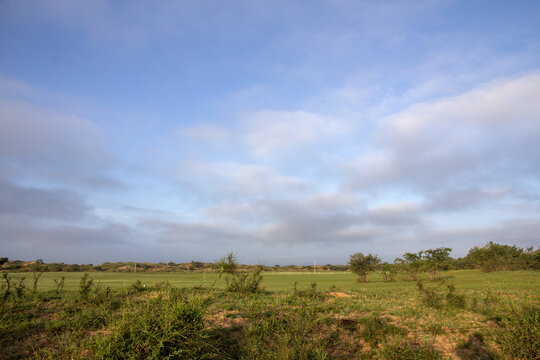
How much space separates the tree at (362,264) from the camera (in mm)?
37000

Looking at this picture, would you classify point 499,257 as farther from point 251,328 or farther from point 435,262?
point 251,328

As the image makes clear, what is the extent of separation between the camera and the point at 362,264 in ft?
122

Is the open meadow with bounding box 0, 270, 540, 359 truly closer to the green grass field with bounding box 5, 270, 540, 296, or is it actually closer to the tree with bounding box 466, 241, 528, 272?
the green grass field with bounding box 5, 270, 540, 296

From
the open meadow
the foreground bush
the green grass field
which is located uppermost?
the foreground bush

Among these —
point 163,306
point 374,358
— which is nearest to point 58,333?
point 163,306

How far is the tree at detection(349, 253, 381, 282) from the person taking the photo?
37000 mm

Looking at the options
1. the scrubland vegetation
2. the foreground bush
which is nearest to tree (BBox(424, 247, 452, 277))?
the scrubland vegetation

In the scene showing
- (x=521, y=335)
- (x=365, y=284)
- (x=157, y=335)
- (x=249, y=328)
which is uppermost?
(x=157, y=335)

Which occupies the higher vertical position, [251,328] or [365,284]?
[251,328]

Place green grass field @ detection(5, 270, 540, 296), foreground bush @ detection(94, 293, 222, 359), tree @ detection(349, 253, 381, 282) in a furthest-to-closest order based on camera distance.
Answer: tree @ detection(349, 253, 381, 282), green grass field @ detection(5, 270, 540, 296), foreground bush @ detection(94, 293, 222, 359)

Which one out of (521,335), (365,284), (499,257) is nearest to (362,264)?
(365,284)

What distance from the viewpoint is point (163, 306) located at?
289 inches

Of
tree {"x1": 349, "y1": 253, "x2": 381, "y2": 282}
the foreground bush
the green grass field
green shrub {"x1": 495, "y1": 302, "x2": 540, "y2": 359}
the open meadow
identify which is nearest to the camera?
the foreground bush

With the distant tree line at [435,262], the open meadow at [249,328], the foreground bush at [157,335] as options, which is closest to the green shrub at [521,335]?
the open meadow at [249,328]
